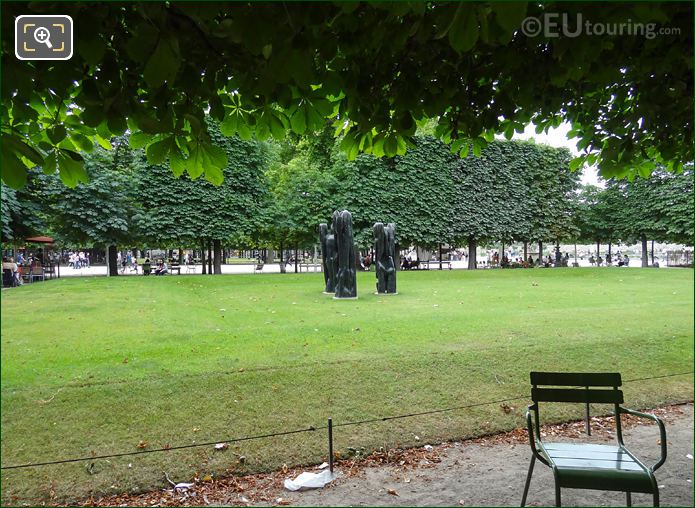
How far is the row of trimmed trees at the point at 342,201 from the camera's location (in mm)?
28812

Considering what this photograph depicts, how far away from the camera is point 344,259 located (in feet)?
61.5

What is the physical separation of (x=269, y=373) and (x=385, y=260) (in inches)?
508

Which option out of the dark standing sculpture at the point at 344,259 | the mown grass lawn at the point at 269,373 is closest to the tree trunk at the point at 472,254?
the dark standing sculpture at the point at 344,259

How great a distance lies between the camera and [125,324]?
39.9 ft

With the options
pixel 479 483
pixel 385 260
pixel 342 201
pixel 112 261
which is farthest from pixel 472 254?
pixel 479 483

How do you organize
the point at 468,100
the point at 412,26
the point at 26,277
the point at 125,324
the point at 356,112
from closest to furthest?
the point at 412,26, the point at 356,112, the point at 468,100, the point at 125,324, the point at 26,277

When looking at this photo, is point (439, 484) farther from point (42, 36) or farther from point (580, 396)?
point (42, 36)

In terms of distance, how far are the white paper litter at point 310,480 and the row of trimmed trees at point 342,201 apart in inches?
960

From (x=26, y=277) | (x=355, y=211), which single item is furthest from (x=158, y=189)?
Answer: (x=355, y=211)

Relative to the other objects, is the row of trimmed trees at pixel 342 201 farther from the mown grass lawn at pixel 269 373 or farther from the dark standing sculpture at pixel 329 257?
the mown grass lawn at pixel 269 373

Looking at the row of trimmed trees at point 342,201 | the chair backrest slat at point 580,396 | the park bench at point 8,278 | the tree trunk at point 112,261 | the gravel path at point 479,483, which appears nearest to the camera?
the chair backrest slat at point 580,396

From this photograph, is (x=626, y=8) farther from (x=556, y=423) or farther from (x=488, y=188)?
(x=488, y=188)

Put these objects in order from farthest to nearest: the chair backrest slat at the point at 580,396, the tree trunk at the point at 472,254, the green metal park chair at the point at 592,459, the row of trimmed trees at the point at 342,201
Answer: the tree trunk at the point at 472,254, the row of trimmed trees at the point at 342,201, the chair backrest slat at the point at 580,396, the green metal park chair at the point at 592,459

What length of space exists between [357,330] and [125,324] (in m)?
Answer: 5.97
